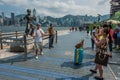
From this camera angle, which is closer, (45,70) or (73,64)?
(45,70)

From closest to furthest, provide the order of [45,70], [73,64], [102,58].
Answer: [102,58] < [45,70] < [73,64]

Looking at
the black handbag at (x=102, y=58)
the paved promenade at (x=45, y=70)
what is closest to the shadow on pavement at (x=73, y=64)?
the paved promenade at (x=45, y=70)

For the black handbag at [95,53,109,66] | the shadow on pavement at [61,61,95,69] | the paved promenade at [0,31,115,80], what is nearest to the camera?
the black handbag at [95,53,109,66]

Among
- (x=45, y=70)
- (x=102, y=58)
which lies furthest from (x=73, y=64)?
(x=102, y=58)

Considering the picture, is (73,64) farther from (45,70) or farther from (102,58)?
(102,58)

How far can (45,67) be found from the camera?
10.7 metres

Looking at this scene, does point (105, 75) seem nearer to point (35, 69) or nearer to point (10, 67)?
point (35, 69)

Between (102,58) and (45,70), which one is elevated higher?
(102,58)

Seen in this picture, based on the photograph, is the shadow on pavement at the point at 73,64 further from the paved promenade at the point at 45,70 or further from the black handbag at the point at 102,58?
the black handbag at the point at 102,58

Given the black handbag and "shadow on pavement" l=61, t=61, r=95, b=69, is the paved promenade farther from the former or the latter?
the black handbag

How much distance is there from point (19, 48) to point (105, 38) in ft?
27.3

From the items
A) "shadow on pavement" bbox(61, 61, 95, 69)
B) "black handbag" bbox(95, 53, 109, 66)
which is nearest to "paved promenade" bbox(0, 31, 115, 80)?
"shadow on pavement" bbox(61, 61, 95, 69)

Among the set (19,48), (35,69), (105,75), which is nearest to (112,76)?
(105,75)

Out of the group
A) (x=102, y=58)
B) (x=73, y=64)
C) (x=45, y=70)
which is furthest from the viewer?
(x=73, y=64)
